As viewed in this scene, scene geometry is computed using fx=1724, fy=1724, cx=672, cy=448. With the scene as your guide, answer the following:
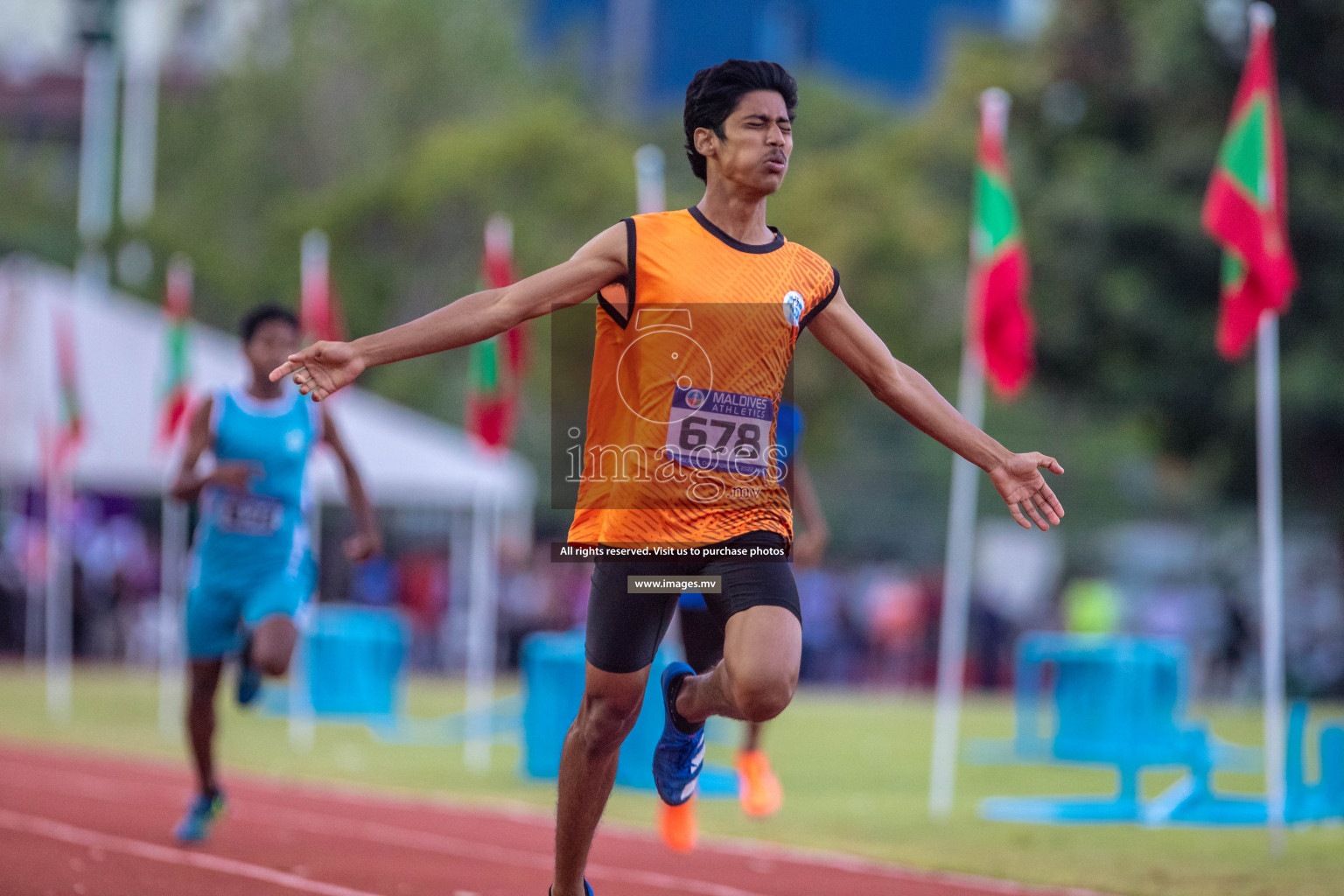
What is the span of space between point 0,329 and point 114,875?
1674 centimetres

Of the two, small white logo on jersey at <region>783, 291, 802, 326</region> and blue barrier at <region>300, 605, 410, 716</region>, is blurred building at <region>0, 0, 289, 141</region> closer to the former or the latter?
blue barrier at <region>300, 605, 410, 716</region>

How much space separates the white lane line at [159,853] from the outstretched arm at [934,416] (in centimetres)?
310

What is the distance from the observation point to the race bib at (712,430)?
4.97 meters

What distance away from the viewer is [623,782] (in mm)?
11781

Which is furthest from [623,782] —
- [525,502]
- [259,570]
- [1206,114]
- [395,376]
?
[395,376]

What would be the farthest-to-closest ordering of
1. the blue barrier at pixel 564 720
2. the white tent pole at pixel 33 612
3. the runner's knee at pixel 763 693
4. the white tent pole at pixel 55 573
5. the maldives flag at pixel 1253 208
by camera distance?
the white tent pole at pixel 33 612
the white tent pole at pixel 55 573
the blue barrier at pixel 564 720
the maldives flag at pixel 1253 208
the runner's knee at pixel 763 693

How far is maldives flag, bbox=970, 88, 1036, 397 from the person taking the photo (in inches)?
432

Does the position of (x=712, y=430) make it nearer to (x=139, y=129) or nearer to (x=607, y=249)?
(x=607, y=249)

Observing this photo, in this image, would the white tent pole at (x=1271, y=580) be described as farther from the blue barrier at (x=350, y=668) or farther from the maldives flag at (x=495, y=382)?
the blue barrier at (x=350, y=668)

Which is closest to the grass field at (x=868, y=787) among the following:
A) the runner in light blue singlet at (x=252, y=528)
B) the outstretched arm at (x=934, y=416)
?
the runner in light blue singlet at (x=252, y=528)

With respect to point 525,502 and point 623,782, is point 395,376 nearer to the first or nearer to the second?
point 525,502

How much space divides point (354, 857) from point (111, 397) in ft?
53.7

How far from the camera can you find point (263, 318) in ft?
26.9

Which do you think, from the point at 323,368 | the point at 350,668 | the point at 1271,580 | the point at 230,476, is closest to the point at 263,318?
the point at 230,476
